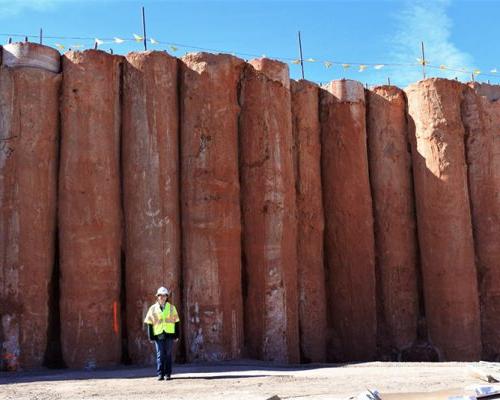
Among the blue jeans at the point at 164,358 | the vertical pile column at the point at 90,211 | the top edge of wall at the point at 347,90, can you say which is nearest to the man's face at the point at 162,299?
the blue jeans at the point at 164,358

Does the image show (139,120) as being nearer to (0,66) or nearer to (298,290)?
(0,66)

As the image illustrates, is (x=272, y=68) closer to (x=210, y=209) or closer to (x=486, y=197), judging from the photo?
(x=210, y=209)

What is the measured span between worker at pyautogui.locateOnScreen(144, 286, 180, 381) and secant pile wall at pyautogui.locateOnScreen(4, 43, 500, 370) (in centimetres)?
205

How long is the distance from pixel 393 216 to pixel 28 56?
8.50 metres

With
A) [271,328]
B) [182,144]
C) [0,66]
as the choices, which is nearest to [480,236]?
[271,328]

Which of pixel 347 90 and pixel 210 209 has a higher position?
pixel 347 90

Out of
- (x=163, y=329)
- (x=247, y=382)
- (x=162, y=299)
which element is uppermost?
(x=162, y=299)

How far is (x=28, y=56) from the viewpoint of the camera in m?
13.7

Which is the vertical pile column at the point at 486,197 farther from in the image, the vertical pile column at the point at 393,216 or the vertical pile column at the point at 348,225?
the vertical pile column at the point at 348,225

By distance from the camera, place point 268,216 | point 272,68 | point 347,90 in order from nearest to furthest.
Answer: point 268,216, point 272,68, point 347,90


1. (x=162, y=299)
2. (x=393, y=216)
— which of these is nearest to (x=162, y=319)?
(x=162, y=299)

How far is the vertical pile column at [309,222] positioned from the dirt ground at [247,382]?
2.55 m

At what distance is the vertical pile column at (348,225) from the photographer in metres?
15.8

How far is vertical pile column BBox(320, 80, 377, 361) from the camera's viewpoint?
15.8 m
